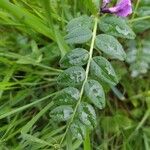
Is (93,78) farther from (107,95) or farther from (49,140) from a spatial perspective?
(107,95)

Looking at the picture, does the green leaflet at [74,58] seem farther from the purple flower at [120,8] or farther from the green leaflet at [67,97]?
the purple flower at [120,8]

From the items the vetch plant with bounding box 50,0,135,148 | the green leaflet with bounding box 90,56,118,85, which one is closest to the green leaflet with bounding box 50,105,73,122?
the vetch plant with bounding box 50,0,135,148

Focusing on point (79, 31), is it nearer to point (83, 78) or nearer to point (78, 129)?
point (83, 78)

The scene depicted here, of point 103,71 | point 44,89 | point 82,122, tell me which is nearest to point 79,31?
point 103,71

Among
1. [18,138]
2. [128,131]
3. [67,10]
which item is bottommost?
[128,131]

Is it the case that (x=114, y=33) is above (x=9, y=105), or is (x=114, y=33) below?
above

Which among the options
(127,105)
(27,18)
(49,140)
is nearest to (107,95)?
(127,105)
